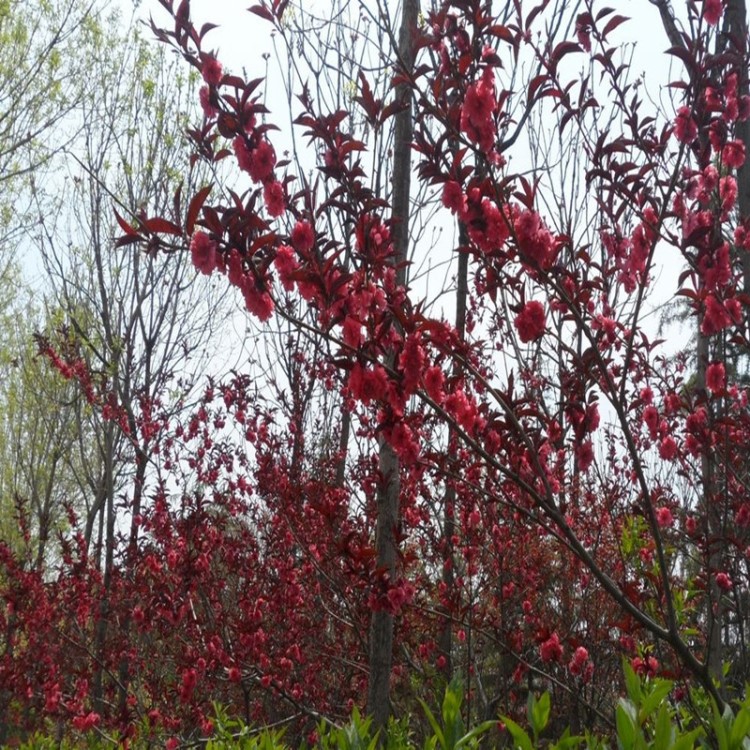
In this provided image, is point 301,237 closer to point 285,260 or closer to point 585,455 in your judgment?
point 285,260

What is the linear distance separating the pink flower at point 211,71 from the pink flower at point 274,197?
1.08 feet

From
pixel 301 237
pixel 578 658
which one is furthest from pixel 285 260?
pixel 578 658

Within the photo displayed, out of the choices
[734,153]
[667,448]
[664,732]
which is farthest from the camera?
[667,448]

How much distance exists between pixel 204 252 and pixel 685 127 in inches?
68.6

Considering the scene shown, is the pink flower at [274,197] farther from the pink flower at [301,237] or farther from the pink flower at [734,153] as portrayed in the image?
the pink flower at [734,153]

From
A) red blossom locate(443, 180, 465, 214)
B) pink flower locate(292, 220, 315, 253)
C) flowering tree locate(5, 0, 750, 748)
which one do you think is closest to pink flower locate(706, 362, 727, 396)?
flowering tree locate(5, 0, 750, 748)

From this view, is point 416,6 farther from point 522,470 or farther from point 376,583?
point 376,583

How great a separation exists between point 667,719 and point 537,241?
1.32 m

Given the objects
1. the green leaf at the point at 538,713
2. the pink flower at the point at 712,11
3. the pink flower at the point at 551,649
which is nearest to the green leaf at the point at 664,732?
the green leaf at the point at 538,713

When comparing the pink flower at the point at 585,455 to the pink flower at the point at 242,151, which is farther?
the pink flower at the point at 585,455

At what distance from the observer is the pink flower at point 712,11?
8.97 feet

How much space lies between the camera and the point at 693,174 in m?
3.01

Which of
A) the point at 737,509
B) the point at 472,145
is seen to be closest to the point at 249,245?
the point at 472,145

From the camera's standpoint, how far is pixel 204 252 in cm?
212
